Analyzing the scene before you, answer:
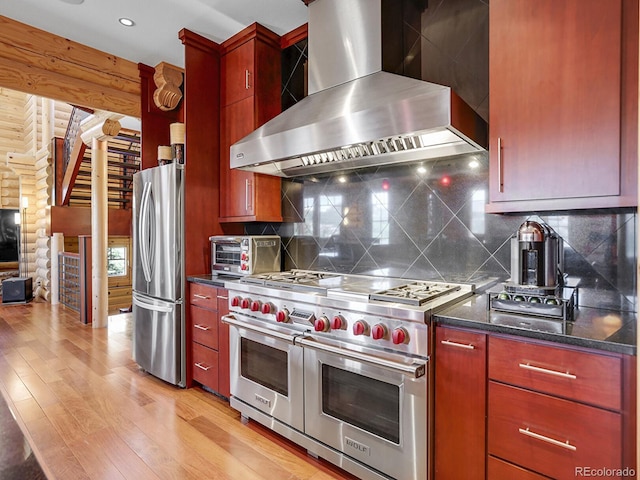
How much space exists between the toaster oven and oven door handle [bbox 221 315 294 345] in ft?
1.41

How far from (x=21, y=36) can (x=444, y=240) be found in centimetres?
367

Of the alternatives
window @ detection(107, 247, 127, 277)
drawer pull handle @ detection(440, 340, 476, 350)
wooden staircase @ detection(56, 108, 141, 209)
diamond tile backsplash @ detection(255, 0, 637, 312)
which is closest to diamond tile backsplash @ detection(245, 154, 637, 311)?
diamond tile backsplash @ detection(255, 0, 637, 312)

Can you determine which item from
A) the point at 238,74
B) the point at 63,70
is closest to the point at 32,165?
the point at 63,70

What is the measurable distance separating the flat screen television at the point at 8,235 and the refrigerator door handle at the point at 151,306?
6.31m

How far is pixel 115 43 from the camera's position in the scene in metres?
3.18

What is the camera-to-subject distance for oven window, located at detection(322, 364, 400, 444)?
5.52 ft

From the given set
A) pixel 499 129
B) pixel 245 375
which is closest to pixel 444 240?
pixel 499 129

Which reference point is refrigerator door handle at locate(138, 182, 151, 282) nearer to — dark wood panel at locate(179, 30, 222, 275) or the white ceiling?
dark wood panel at locate(179, 30, 222, 275)

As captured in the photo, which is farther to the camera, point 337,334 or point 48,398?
point 48,398

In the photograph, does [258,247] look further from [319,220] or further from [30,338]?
[30,338]

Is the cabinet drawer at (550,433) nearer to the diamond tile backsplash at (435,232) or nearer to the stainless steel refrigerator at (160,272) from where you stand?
the diamond tile backsplash at (435,232)

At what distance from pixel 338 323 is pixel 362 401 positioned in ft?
1.29

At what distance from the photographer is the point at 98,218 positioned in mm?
5125

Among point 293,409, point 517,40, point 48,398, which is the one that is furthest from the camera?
point 48,398
